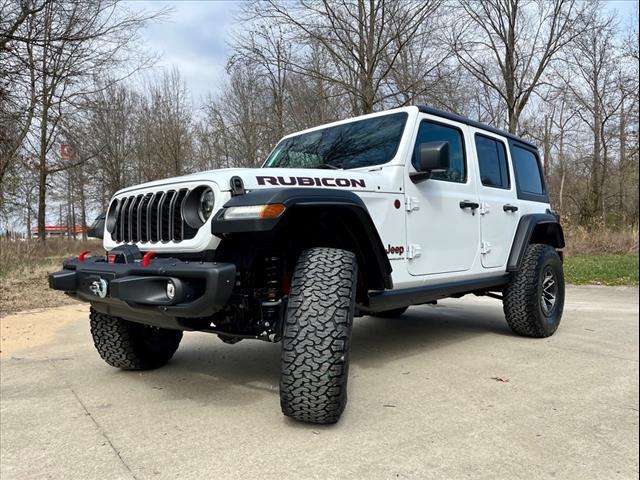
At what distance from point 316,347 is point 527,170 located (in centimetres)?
386

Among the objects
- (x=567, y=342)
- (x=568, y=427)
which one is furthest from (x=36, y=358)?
(x=567, y=342)

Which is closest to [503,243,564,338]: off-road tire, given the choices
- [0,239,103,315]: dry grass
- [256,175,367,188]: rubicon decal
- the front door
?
the front door

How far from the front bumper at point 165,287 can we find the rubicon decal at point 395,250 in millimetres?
1223

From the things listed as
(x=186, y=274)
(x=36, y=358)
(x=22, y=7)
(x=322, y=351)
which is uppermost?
(x=22, y=7)

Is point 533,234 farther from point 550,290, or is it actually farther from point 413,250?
point 413,250

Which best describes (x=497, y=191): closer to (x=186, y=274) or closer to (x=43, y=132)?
(x=186, y=274)

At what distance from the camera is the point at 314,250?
288 cm

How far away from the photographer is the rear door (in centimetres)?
446

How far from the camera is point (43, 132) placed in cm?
1202

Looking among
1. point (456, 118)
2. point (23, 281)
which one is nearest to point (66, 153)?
point (23, 281)

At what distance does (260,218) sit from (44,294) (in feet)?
24.6

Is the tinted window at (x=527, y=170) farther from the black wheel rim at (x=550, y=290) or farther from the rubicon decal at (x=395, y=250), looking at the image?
the rubicon decal at (x=395, y=250)

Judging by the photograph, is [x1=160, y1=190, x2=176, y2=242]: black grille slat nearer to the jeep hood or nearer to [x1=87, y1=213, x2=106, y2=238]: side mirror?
the jeep hood

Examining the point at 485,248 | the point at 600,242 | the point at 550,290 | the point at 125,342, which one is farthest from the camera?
the point at 600,242
